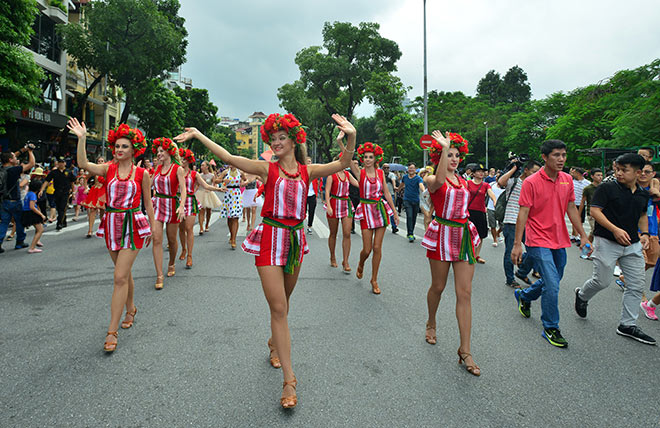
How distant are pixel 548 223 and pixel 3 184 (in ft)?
30.2

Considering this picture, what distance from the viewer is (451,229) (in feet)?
12.8

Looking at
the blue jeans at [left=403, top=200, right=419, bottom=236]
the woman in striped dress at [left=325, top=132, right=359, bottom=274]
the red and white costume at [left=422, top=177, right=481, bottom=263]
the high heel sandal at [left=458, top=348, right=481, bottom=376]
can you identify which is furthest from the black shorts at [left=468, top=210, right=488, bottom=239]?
the high heel sandal at [left=458, top=348, right=481, bottom=376]

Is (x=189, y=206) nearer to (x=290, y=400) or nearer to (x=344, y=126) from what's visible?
(x=344, y=126)

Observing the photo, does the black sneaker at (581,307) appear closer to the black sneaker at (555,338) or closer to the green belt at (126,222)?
the black sneaker at (555,338)

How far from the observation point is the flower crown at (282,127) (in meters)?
3.27

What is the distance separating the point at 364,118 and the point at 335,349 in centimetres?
8505

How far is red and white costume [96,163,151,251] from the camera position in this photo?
418cm

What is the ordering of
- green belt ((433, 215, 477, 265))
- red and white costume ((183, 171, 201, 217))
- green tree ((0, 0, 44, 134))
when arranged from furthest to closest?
green tree ((0, 0, 44, 134)), red and white costume ((183, 171, 201, 217)), green belt ((433, 215, 477, 265))

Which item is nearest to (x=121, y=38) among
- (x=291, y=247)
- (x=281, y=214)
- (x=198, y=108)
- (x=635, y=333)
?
(x=281, y=214)

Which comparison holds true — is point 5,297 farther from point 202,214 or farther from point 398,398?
point 202,214

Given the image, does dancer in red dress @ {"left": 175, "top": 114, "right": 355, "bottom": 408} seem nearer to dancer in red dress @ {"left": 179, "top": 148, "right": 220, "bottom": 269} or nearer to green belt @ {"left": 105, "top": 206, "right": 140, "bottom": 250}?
green belt @ {"left": 105, "top": 206, "right": 140, "bottom": 250}

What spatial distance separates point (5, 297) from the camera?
17.8 ft

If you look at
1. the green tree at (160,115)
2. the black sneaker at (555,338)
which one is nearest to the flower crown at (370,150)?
the black sneaker at (555,338)

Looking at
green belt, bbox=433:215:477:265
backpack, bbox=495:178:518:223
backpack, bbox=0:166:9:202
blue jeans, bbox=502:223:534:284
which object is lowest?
blue jeans, bbox=502:223:534:284
